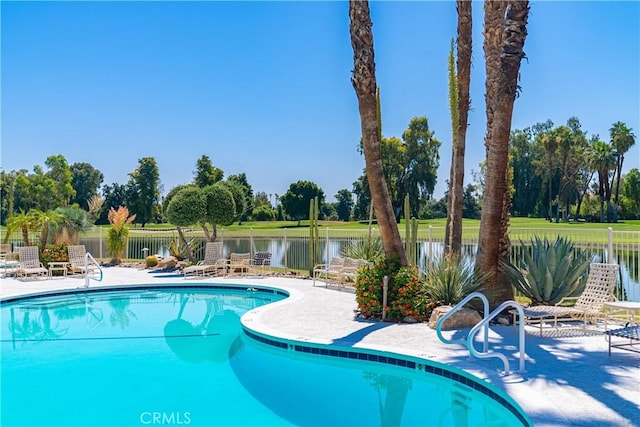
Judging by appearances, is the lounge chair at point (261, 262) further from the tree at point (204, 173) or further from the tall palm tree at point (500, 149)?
the tree at point (204, 173)

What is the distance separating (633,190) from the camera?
48281 mm

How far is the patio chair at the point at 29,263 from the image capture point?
14.7 meters

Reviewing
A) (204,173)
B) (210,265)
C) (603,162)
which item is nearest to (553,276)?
(210,265)

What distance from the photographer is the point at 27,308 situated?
11.2 metres

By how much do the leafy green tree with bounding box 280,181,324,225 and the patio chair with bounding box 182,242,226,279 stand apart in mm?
43490

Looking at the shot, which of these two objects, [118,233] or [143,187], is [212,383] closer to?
[118,233]

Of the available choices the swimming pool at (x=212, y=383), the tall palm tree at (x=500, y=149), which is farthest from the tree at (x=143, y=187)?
the tall palm tree at (x=500, y=149)

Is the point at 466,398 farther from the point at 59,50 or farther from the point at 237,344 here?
the point at 59,50

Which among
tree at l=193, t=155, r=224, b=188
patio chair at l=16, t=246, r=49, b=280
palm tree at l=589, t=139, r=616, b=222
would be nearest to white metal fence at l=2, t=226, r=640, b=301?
patio chair at l=16, t=246, r=49, b=280

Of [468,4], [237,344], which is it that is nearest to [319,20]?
[468,4]

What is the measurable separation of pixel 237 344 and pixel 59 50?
45.9 ft

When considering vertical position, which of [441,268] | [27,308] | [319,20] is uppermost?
[319,20]

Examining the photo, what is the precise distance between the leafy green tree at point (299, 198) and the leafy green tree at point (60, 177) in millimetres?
23751

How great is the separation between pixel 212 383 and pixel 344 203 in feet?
216
